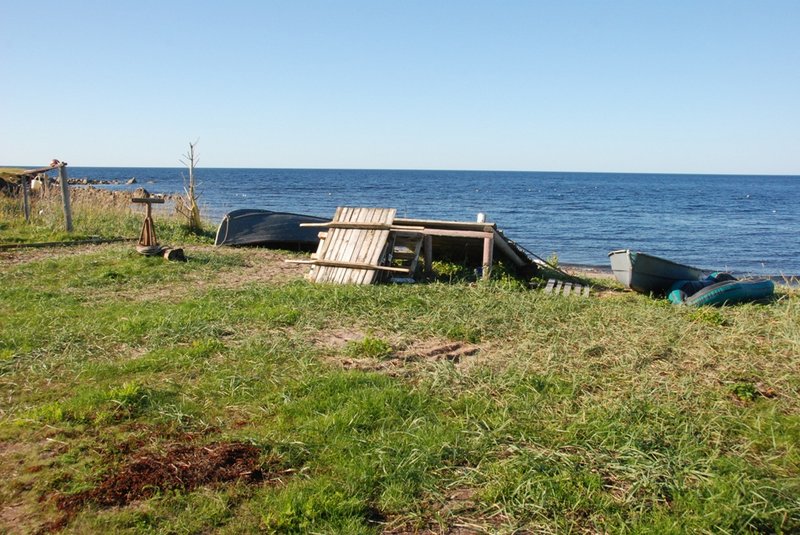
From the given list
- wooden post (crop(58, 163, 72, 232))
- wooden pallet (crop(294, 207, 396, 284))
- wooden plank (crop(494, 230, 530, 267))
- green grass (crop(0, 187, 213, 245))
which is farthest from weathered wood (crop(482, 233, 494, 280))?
wooden post (crop(58, 163, 72, 232))

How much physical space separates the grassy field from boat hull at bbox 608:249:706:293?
2645mm

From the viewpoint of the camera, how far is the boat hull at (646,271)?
11352mm

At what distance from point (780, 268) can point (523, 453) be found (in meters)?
20.4

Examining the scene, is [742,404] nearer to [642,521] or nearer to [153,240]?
[642,521]

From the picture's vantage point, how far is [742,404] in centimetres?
534

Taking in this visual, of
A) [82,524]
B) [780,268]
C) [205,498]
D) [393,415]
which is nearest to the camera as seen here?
[82,524]

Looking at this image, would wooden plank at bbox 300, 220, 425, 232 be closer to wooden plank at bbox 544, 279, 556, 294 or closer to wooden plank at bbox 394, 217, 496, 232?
wooden plank at bbox 394, 217, 496, 232

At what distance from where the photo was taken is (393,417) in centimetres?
483

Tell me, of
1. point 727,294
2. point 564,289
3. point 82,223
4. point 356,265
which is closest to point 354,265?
point 356,265

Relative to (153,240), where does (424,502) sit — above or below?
below

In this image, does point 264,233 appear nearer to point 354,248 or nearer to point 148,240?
point 148,240

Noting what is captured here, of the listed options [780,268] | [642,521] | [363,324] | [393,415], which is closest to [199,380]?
[393,415]

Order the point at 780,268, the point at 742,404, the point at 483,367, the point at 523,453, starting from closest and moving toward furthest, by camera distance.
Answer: the point at 523,453, the point at 742,404, the point at 483,367, the point at 780,268

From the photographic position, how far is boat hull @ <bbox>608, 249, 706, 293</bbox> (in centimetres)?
1135
